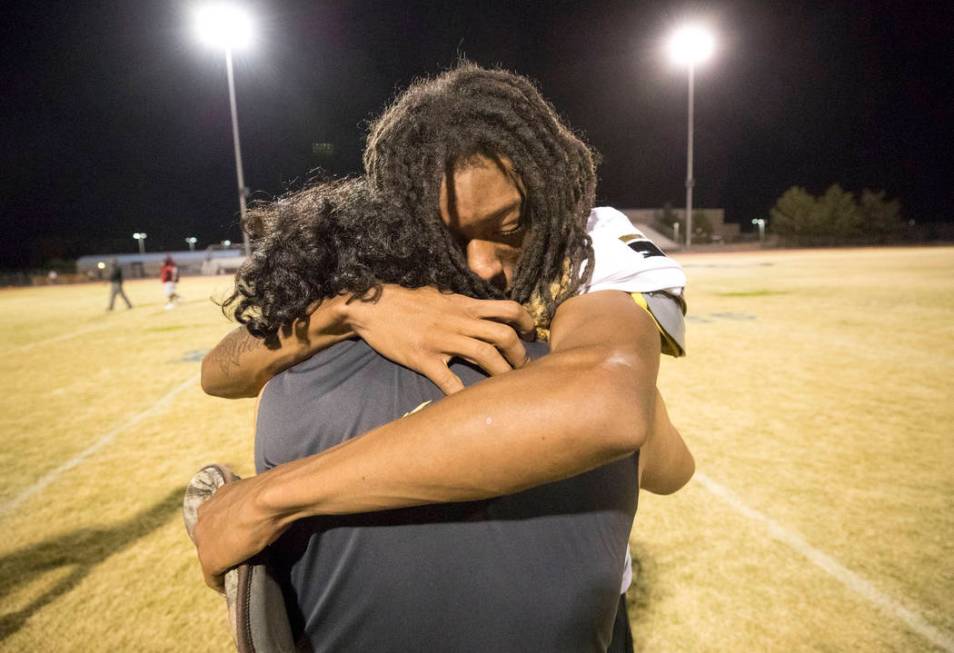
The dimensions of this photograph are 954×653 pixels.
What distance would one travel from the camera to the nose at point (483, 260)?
137 cm

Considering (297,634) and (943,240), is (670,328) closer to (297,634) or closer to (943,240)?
(297,634)

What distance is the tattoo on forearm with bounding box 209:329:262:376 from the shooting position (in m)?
1.17

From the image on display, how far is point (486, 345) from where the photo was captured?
939 millimetres

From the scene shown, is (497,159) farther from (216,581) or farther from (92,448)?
(92,448)

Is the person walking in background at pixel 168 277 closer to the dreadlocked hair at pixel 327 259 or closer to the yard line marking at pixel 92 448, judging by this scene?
the yard line marking at pixel 92 448

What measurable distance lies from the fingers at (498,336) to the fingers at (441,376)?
65 mm

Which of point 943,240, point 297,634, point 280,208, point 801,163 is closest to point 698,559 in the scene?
point 297,634

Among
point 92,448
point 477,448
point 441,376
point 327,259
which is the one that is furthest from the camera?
point 92,448

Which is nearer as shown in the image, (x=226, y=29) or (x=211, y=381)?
(x=211, y=381)

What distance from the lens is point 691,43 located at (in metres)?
33.1

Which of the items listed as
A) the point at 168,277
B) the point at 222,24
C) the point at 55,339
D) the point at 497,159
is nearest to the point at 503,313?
the point at 497,159

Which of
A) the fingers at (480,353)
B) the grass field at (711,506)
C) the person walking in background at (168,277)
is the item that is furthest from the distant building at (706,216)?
the fingers at (480,353)

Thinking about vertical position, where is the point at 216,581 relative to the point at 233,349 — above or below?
below

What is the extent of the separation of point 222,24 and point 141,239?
62.5 metres
